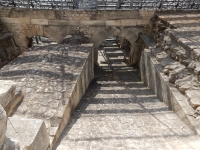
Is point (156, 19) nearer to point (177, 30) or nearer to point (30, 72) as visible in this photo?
point (177, 30)

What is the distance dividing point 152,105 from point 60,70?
255cm

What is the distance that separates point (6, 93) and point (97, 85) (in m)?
3.93

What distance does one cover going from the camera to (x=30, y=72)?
448cm

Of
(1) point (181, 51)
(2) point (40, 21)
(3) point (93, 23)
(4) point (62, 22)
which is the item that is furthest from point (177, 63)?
(2) point (40, 21)

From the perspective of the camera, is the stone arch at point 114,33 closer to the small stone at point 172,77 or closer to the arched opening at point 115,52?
the arched opening at point 115,52

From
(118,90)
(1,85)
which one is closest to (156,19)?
(118,90)

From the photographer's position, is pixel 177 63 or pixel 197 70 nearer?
pixel 197 70

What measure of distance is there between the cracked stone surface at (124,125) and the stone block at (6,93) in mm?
1105

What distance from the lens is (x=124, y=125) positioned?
376 centimetres

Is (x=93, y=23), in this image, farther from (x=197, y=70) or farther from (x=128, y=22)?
(x=197, y=70)

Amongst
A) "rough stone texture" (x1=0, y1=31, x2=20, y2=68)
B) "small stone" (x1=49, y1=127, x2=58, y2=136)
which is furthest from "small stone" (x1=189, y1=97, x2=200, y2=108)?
"rough stone texture" (x1=0, y1=31, x2=20, y2=68)

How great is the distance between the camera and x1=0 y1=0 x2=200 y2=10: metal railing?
7.13m

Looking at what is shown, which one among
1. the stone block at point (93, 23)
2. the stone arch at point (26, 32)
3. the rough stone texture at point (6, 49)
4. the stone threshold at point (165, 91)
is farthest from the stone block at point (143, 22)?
Result: the rough stone texture at point (6, 49)

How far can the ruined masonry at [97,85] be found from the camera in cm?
307
